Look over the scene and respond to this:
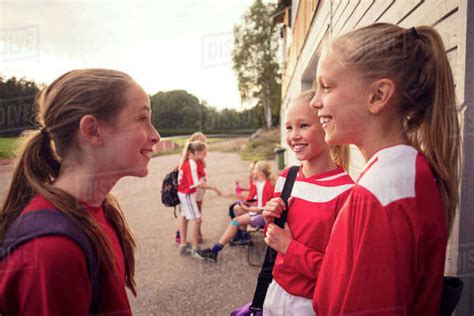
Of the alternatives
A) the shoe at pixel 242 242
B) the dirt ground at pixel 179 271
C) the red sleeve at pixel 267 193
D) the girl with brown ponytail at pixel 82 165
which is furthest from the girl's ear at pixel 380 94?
the shoe at pixel 242 242

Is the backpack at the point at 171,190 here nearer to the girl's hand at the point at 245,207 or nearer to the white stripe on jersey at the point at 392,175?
the girl's hand at the point at 245,207

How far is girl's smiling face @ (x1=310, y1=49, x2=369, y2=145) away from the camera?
33.4 inches

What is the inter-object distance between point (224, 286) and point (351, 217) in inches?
108

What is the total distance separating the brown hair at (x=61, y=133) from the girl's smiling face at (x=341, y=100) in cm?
68

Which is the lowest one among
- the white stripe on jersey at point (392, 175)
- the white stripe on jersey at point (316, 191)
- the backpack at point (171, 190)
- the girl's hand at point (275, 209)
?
the backpack at point (171, 190)

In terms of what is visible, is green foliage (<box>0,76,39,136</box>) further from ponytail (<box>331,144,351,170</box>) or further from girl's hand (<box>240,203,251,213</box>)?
girl's hand (<box>240,203,251,213</box>)

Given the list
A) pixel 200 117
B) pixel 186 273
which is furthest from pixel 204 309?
pixel 200 117

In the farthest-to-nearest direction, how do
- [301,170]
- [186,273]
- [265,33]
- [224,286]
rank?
[265,33] → [186,273] → [224,286] → [301,170]

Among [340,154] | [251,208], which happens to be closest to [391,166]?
[340,154]

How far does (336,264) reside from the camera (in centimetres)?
81

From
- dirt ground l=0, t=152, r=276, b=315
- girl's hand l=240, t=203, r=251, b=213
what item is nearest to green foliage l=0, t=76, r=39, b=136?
dirt ground l=0, t=152, r=276, b=315

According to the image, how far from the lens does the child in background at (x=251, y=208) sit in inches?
160

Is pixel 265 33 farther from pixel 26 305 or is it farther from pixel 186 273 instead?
pixel 26 305

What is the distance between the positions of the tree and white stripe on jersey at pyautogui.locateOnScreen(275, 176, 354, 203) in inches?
Result: 948
